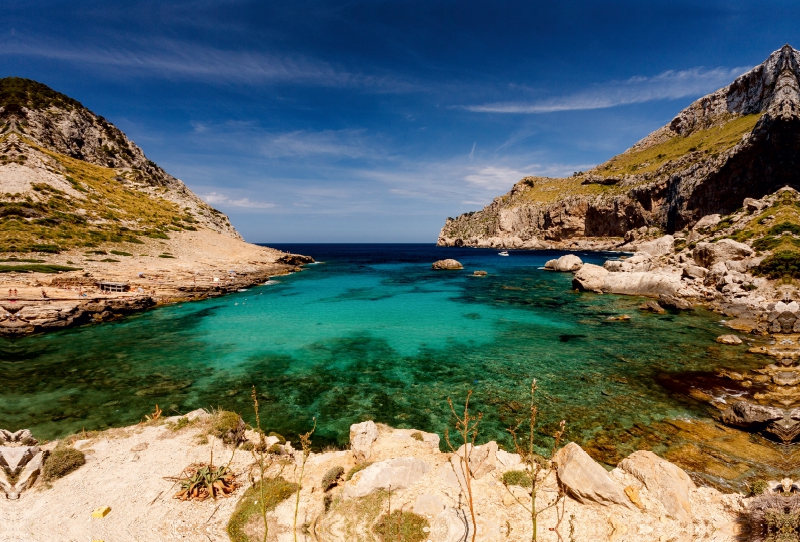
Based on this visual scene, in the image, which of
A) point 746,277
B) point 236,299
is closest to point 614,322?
point 746,277

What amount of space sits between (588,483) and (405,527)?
3.97 m

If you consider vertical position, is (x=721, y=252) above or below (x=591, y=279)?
above

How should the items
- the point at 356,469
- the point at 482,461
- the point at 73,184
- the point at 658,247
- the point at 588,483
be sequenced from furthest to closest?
the point at 658,247 → the point at 73,184 → the point at 356,469 → the point at 482,461 → the point at 588,483

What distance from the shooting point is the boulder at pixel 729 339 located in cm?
2034

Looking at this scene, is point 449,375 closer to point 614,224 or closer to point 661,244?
point 661,244

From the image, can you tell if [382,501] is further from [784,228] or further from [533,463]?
[784,228]

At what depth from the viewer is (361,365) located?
19.1 meters

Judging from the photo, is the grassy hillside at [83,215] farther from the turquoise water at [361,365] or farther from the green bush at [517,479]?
the green bush at [517,479]

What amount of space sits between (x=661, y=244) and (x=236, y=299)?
7342cm

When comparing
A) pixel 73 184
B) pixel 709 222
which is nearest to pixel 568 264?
pixel 709 222

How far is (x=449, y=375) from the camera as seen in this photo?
17672 mm

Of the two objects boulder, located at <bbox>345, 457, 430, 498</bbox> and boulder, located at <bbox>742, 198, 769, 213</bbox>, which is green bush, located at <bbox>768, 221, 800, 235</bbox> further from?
boulder, located at <bbox>345, 457, 430, 498</bbox>

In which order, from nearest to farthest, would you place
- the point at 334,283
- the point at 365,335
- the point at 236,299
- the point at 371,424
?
the point at 371,424
the point at 365,335
the point at 236,299
the point at 334,283

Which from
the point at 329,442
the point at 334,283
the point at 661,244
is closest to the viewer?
the point at 329,442
